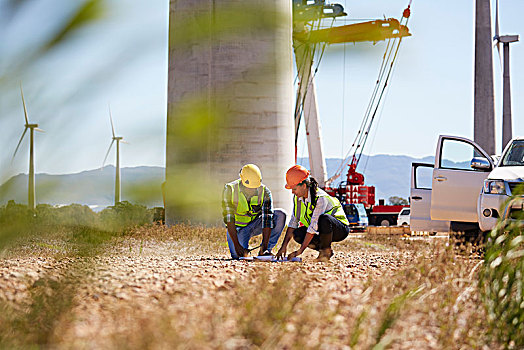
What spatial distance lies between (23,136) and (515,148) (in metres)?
10.1

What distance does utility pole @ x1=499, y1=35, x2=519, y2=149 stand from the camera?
853 inches

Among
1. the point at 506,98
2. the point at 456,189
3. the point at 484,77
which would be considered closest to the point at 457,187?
the point at 456,189

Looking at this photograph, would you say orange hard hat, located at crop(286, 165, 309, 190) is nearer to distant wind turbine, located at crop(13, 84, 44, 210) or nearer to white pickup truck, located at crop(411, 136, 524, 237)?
white pickup truck, located at crop(411, 136, 524, 237)

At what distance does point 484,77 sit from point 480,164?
8810mm

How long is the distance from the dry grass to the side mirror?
4507 mm

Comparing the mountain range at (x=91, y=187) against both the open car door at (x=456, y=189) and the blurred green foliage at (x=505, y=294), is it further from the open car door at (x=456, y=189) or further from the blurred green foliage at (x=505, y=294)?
the open car door at (x=456, y=189)

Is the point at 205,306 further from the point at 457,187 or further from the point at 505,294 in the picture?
the point at 457,187

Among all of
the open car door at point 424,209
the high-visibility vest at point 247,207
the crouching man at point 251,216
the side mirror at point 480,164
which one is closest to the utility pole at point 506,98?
the open car door at point 424,209

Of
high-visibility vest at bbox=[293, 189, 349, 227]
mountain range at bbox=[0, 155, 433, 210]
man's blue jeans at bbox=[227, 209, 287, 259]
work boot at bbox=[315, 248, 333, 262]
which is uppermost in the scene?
mountain range at bbox=[0, 155, 433, 210]

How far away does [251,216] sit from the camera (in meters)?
8.20

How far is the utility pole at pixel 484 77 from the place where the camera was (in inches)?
707

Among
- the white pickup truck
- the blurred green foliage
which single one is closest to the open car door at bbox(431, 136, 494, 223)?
the white pickup truck

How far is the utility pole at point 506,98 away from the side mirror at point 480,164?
39.4 ft

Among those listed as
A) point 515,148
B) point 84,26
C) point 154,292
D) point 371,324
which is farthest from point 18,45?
point 515,148
